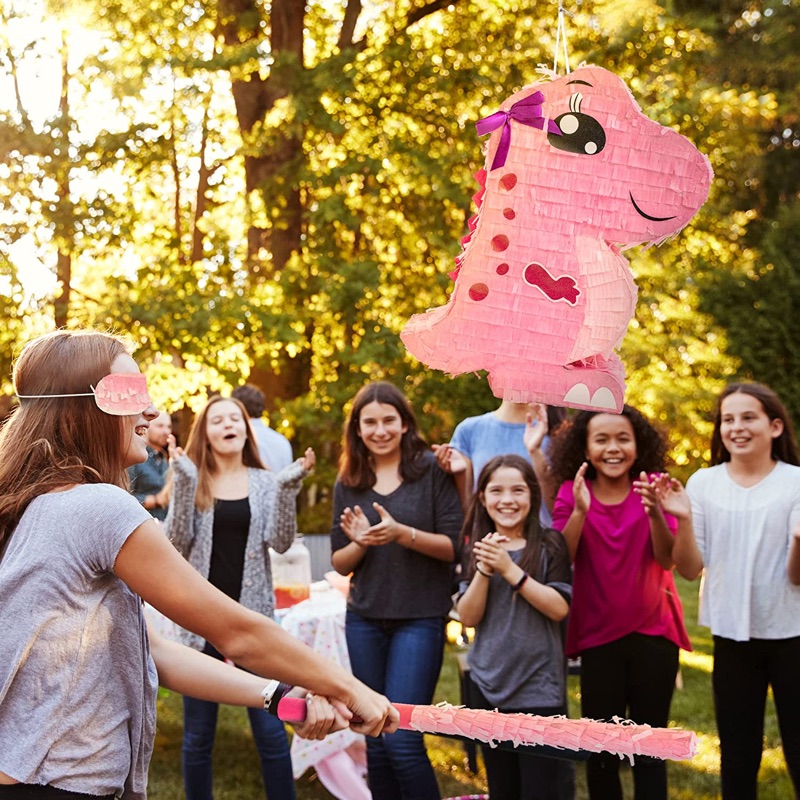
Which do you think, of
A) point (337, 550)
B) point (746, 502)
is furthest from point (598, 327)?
point (337, 550)

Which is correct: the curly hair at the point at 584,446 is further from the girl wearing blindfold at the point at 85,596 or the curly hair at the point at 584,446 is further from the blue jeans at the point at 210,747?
the girl wearing blindfold at the point at 85,596

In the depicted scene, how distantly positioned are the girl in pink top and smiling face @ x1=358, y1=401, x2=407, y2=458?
1.67 ft

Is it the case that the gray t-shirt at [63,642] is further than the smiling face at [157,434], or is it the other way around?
the smiling face at [157,434]

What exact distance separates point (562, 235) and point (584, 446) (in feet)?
4.03

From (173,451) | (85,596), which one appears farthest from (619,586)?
(85,596)

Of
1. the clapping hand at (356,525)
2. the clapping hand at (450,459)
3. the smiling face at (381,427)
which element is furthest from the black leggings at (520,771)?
the smiling face at (381,427)

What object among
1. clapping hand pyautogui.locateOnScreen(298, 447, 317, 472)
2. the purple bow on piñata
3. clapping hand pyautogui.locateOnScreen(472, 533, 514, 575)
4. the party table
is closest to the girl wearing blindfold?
the purple bow on piñata

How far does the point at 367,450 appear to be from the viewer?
10.8 feet

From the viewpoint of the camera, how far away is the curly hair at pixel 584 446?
120 inches

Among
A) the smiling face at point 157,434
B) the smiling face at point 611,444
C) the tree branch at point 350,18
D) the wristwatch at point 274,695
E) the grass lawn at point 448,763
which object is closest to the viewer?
the wristwatch at point 274,695

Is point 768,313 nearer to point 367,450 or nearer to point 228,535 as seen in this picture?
point 367,450

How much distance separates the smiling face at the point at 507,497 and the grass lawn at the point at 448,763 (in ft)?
3.19

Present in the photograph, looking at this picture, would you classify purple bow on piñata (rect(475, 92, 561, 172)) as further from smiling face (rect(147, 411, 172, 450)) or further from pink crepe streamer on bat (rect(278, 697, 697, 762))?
smiling face (rect(147, 411, 172, 450))

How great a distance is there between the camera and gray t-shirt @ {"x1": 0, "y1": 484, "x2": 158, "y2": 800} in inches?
56.7
